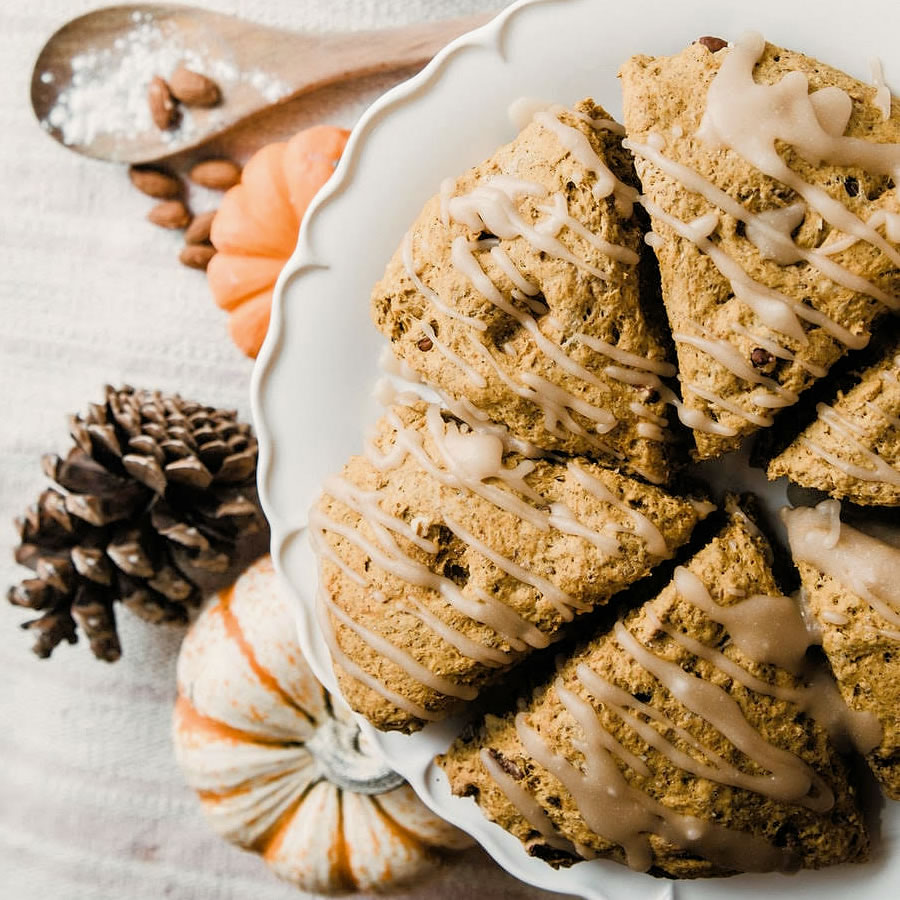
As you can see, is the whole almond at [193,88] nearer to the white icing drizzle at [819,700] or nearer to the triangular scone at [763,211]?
the triangular scone at [763,211]

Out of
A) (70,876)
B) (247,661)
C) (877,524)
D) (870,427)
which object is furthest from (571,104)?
(70,876)

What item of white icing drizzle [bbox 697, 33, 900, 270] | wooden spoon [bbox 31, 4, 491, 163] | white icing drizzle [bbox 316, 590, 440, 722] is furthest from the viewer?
wooden spoon [bbox 31, 4, 491, 163]

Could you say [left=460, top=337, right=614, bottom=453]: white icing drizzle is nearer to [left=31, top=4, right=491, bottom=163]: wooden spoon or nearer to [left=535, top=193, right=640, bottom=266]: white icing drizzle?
[left=535, top=193, right=640, bottom=266]: white icing drizzle

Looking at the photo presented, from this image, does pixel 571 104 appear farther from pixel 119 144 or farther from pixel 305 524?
pixel 119 144

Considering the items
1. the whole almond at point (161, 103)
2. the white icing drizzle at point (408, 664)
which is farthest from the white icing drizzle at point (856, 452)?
the whole almond at point (161, 103)

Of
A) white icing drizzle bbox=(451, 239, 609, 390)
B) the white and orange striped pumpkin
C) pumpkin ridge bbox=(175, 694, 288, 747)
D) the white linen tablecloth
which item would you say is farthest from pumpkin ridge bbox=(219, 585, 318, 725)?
white icing drizzle bbox=(451, 239, 609, 390)

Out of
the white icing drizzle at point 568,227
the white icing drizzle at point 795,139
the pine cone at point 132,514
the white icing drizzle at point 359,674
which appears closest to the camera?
the white icing drizzle at point 795,139
